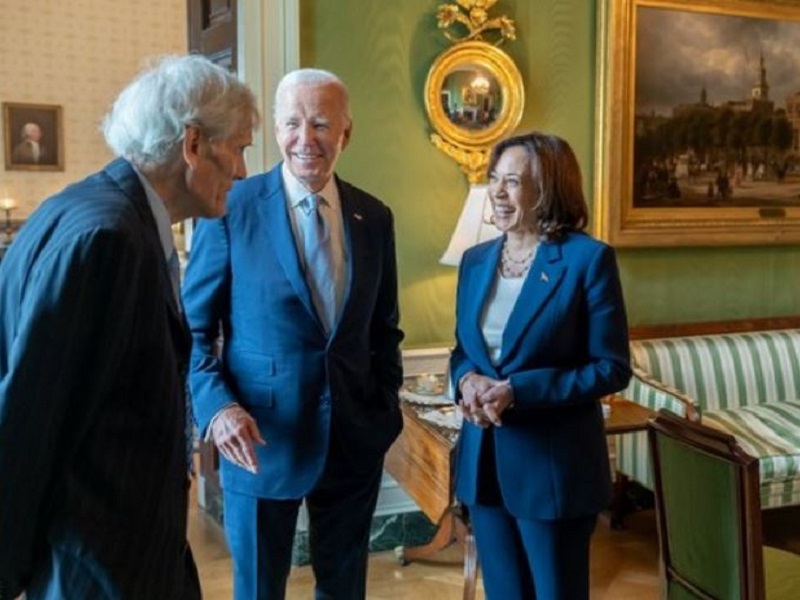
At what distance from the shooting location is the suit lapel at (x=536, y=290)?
5.98 feet

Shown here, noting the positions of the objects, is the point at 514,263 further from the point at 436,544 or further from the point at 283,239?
the point at 436,544

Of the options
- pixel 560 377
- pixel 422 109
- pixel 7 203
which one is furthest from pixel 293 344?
pixel 7 203

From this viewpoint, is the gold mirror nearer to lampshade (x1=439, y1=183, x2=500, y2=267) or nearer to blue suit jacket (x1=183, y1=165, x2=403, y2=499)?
lampshade (x1=439, y1=183, x2=500, y2=267)

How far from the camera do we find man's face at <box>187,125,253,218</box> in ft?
4.35

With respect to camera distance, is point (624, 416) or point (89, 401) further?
point (624, 416)

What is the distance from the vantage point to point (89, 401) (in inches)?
44.0

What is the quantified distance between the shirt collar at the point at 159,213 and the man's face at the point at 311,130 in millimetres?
636

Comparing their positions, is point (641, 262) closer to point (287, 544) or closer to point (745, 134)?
point (745, 134)

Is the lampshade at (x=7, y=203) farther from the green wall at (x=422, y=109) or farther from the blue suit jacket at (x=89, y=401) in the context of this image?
the blue suit jacket at (x=89, y=401)

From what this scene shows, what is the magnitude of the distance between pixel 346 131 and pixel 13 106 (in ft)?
22.2

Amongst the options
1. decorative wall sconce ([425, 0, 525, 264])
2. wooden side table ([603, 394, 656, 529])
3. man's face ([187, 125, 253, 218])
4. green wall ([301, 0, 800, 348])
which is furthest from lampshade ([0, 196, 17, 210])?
man's face ([187, 125, 253, 218])

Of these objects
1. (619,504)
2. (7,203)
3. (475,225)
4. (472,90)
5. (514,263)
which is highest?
(472,90)

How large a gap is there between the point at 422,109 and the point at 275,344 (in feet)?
5.38

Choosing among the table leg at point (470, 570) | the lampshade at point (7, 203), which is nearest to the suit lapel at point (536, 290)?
the table leg at point (470, 570)
